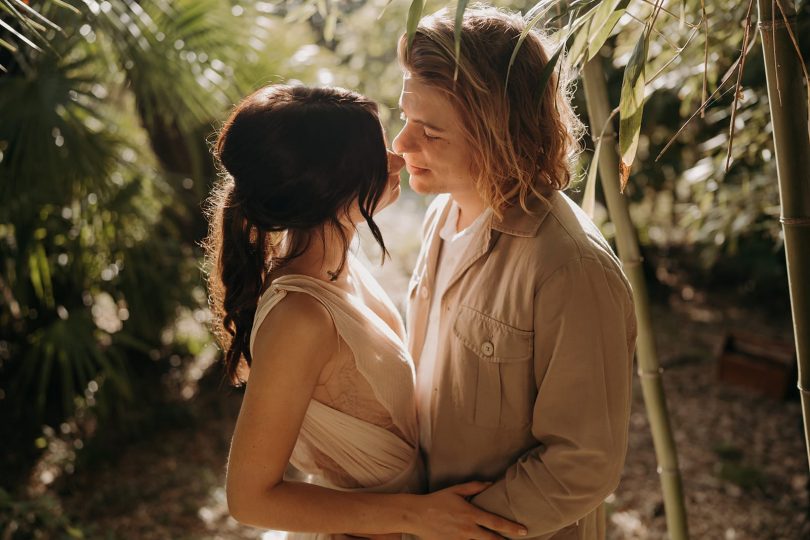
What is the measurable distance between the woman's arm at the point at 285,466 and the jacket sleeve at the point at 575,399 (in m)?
0.08

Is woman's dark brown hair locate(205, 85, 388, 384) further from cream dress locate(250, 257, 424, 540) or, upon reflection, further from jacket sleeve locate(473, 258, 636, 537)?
jacket sleeve locate(473, 258, 636, 537)


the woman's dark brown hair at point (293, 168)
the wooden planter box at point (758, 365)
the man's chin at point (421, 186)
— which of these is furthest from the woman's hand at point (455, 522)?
the wooden planter box at point (758, 365)

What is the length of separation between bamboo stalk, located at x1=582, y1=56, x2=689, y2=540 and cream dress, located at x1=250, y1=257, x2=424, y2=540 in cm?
56

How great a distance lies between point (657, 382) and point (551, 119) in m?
0.71

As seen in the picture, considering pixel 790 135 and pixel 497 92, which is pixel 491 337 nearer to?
pixel 497 92

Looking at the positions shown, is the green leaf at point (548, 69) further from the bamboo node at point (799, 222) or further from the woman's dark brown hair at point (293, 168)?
the bamboo node at point (799, 222)

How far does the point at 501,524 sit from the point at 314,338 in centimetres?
48

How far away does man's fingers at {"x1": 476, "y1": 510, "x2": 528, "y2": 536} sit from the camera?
4.13ft

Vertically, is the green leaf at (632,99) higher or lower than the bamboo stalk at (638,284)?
higher

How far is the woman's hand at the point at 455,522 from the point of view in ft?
4.13

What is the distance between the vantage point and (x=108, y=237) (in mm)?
3193

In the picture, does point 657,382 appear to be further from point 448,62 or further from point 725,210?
point 725,210

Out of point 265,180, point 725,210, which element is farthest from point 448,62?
point 725,210

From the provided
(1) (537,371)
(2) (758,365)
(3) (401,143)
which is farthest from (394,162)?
(2) (758,365)
